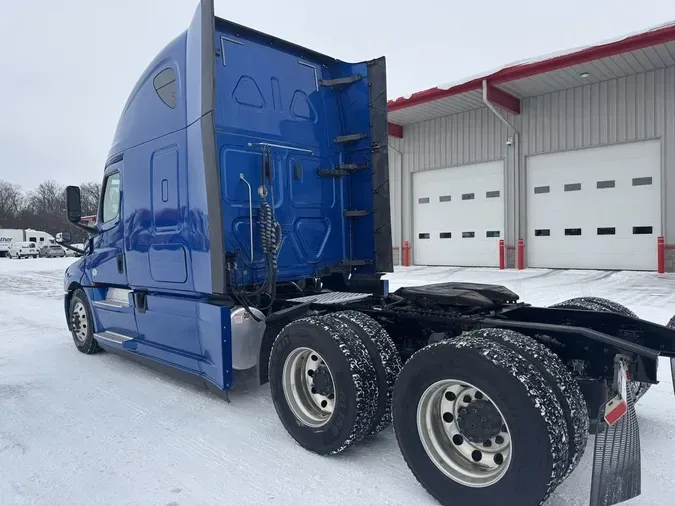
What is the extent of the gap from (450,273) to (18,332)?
11573 millimetres

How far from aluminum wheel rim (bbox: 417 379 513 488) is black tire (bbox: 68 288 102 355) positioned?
4.74 metres

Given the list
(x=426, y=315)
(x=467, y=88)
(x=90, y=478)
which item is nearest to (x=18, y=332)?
(x=90, y=478)

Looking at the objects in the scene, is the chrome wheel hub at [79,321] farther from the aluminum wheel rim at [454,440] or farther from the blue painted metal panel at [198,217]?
the aluminum wheel rim at [454,440]

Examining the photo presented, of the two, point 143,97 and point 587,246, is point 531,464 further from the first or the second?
point 587,246

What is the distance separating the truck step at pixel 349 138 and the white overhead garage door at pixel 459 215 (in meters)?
12.6

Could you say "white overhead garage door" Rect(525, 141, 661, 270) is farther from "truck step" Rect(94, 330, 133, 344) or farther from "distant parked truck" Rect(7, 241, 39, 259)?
"distant parked truck" Rect(7, 241, 39, 259)

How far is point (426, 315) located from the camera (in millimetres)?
3186

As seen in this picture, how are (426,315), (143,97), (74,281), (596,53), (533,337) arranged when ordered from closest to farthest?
(533,337)
(426,315)
(143,97)
(74,281)
(596,53)

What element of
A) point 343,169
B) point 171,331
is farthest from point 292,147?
point 171,331

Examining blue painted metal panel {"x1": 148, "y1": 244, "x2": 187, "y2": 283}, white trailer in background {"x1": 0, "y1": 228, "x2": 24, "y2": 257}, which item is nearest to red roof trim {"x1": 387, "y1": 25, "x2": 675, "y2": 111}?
blue painted metal panel {"x1": 148, "y1": 244, "x2": 187, "y2": 283}

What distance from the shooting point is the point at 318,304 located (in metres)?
3.86

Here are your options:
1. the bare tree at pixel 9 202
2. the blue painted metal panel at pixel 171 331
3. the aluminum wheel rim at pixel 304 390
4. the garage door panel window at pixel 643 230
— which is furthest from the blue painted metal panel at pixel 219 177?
the bare tree at pixel 9 202

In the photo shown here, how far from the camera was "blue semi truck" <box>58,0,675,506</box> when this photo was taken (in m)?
2.44

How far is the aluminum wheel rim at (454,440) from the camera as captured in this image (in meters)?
2.53
